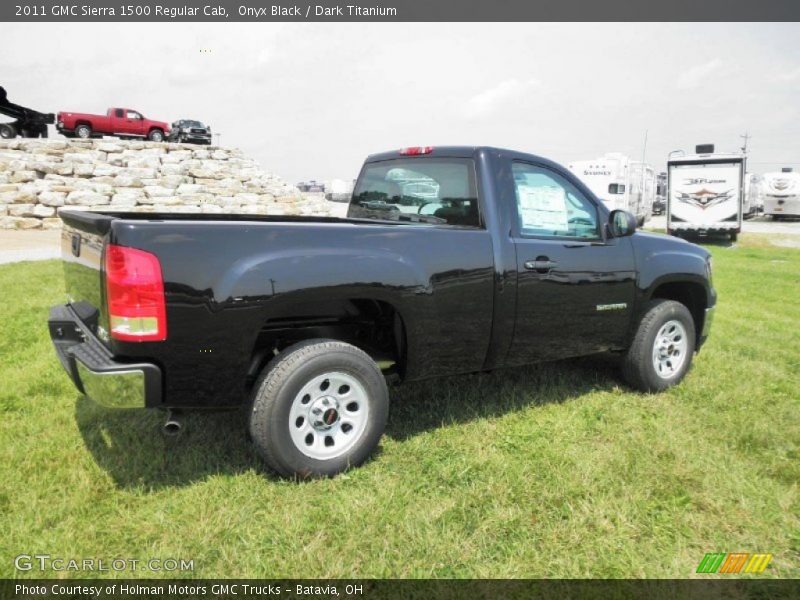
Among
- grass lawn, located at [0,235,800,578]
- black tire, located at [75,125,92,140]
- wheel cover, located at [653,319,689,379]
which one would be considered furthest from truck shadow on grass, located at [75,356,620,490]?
black tire, located at [75,125,92,140]

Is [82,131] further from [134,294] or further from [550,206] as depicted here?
[134,294]

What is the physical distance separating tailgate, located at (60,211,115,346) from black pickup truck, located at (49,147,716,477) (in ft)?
0.06

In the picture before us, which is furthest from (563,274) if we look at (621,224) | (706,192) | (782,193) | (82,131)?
(782,193)

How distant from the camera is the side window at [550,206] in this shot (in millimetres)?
4020

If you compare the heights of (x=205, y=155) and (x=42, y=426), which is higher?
(x=205, y=155)

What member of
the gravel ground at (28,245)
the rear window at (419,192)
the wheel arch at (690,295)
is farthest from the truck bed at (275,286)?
the gravel ground at (28,245)

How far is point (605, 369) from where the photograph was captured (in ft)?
17.5

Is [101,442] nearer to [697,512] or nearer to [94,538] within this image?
[94,538]

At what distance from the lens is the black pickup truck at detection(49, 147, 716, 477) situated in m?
2.79

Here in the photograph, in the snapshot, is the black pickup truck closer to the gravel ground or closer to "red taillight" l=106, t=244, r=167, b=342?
"red taillight" l=106, t=244, r=167, b=342

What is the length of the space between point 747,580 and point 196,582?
7.76 feet

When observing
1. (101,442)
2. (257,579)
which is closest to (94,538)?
(257,579)

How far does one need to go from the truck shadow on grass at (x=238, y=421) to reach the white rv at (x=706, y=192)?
17859mm

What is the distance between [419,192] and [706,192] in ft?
64.6
